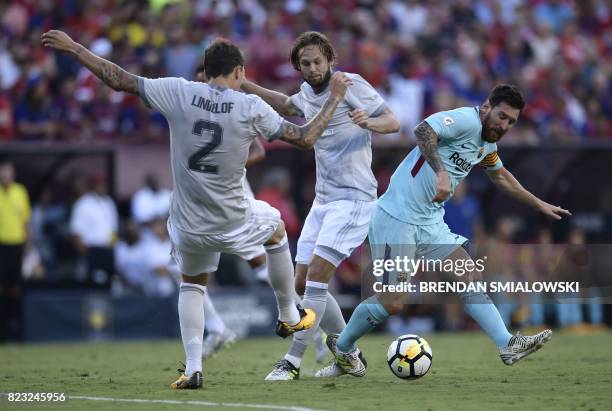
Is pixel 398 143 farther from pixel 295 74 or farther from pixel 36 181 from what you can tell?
pixel 36 181

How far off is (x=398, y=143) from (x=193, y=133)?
31.1ft

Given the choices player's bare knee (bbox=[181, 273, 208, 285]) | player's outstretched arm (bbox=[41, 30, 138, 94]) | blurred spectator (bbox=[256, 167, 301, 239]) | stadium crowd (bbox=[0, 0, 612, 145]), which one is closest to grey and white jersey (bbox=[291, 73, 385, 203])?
player's bare knee (bbox=[181, 273, 208, 285])

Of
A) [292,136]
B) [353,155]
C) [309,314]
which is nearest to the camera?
[292,136]

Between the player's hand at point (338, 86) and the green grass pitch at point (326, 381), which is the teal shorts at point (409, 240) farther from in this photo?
the player's hand at point (338, 86)

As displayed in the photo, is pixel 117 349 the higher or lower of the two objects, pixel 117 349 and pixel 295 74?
the lower

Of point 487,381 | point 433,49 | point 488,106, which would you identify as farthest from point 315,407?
point 433,49

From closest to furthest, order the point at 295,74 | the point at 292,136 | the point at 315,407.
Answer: the point at 315,407, the point at 292,136, the point at 295,74

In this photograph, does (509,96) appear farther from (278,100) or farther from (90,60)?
(90,60)

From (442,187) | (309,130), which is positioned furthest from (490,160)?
(309,130)

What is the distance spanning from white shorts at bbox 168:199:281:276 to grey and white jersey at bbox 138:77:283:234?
94mm

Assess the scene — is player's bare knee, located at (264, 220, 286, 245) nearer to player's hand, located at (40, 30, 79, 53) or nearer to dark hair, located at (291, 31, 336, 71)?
dark hair, located at (291, 31, 336, 71)

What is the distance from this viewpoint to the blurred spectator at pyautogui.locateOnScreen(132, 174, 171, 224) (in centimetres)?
1727

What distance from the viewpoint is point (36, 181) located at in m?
17.3

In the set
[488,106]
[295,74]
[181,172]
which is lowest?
[181,172]
